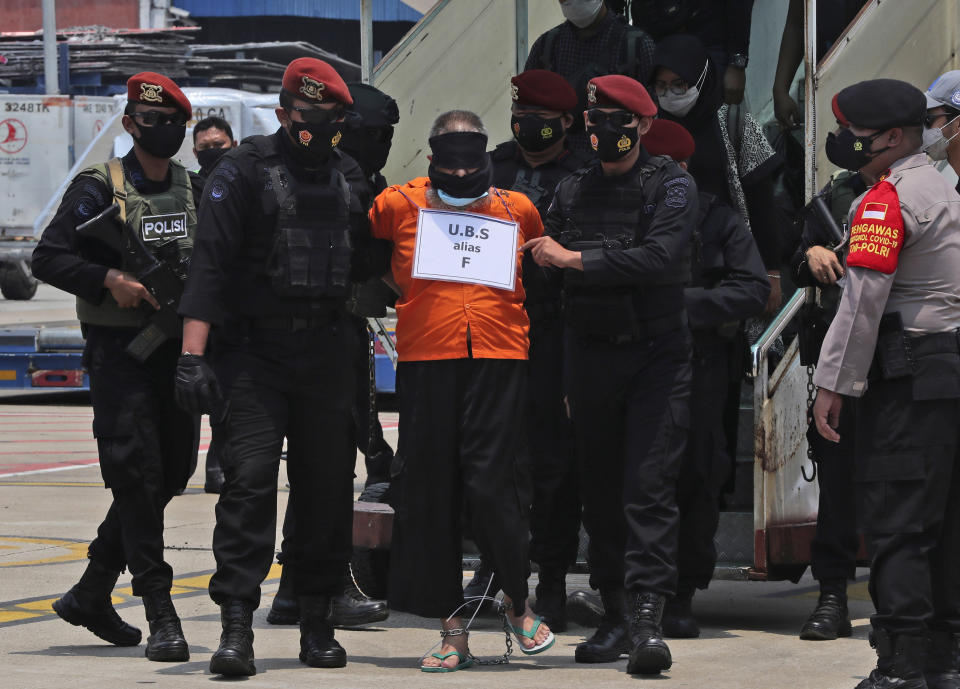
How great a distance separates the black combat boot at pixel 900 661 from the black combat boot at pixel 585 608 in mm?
1768

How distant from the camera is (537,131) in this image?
21.2 ft

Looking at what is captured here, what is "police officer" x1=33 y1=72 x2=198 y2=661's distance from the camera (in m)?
5.86

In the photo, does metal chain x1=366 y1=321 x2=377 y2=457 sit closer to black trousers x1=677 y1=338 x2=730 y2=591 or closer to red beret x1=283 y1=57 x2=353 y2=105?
black trousers x1=677 y1=338 x2=730 y2=591

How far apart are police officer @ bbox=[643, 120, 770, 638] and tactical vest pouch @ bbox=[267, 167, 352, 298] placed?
141 centimetres

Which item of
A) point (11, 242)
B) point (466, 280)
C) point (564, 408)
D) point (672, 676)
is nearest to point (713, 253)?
point (564, 408)

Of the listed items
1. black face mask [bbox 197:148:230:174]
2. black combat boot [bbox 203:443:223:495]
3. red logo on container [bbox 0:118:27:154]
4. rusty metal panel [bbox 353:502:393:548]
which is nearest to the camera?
rusty metal panel [bbox 353:502:393:548]

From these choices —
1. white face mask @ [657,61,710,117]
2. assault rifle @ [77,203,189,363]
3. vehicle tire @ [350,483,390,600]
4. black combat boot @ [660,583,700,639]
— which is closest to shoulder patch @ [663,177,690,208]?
white face mask @ [657,61,710,117]

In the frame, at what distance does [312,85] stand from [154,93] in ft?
2.34

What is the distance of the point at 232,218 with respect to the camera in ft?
18.2

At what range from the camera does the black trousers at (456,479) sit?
5.62 m

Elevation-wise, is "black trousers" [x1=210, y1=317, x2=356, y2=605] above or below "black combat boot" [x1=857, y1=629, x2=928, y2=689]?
above

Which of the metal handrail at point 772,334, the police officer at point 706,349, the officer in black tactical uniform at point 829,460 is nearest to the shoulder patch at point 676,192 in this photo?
the police officer at point 706,349

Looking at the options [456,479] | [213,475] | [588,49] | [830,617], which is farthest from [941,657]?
[213,475]

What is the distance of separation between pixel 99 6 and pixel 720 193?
3626 centimetres
